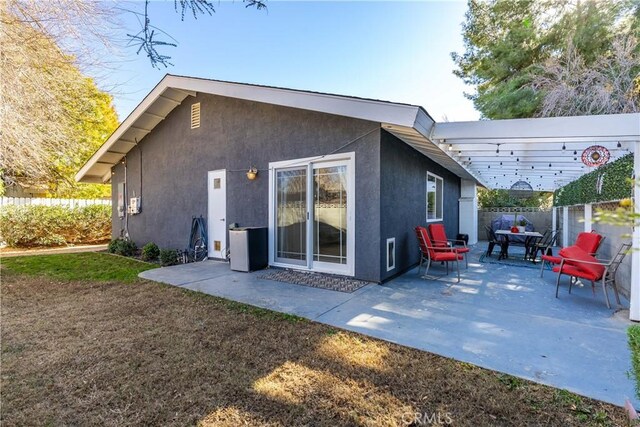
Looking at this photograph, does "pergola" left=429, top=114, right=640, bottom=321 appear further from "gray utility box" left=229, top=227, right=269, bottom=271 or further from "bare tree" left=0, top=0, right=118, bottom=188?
"bare tree" left=0, top=0, right=118, bottom=188

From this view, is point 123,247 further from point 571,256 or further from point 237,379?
point 571,256

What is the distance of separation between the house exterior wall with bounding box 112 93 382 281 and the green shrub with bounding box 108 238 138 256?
40 centimetres

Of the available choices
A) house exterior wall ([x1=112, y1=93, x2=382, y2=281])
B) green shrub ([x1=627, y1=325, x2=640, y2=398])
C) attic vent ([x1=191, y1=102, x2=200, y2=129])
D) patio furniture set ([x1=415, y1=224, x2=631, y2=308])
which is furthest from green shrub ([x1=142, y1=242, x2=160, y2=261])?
green shrub ([x1=627, y1=325, x2=640, y2=398])

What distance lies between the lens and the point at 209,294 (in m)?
5.14

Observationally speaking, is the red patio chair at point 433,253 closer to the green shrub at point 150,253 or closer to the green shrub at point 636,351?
the green shrub at point 636,351

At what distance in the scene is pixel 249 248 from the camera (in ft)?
22.1

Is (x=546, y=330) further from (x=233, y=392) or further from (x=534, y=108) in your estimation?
(x=534, y=108)

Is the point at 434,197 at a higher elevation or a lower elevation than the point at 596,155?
lower

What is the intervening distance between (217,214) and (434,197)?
20.5ft

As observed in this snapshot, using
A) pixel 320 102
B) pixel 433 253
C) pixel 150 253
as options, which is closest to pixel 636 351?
pixel 433 253

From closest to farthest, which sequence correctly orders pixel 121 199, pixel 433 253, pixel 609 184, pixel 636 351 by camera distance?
Answer: pixel 636 351 < pixel 609 184 < pixel 433 253 < pixel 121 199

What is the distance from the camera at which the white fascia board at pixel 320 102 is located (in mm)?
4742

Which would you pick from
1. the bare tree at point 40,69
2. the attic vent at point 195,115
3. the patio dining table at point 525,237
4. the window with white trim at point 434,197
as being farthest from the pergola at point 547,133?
the attic vent at point 195,115

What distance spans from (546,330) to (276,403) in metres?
3.24
